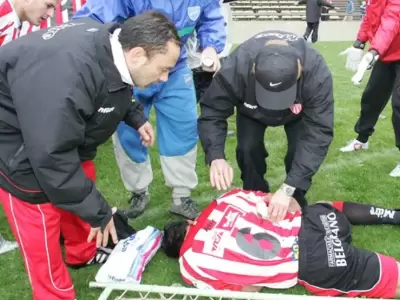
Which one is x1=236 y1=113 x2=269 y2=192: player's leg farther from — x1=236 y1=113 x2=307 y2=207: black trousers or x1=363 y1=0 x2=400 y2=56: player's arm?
x1=363 y1=0 x2=400 y2=56: player's arm

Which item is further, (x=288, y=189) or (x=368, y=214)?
(x=368, y=214)

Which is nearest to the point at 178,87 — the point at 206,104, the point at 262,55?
the point at 206,104

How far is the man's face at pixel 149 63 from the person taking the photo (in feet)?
7.68

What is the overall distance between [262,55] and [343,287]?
1334 millimetres

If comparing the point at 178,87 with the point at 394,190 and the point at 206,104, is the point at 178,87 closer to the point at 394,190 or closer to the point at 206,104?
the point at 206,104

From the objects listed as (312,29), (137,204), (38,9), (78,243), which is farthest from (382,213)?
(312,29)

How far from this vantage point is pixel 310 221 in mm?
3051

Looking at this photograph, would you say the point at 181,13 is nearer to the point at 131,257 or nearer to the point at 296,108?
the point at 296,108

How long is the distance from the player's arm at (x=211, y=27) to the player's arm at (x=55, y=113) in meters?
1.60

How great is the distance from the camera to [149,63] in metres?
2.36

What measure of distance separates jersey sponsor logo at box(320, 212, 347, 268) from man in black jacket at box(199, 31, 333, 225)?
0.79 feet

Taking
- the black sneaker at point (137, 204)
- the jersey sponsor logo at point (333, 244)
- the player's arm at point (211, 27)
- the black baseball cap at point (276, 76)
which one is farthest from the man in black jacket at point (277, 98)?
the black sneaker at point (137, 204)

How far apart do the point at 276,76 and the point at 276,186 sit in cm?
201

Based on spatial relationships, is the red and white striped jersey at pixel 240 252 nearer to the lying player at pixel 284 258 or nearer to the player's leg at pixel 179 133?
the lying player at pixel 284 258
